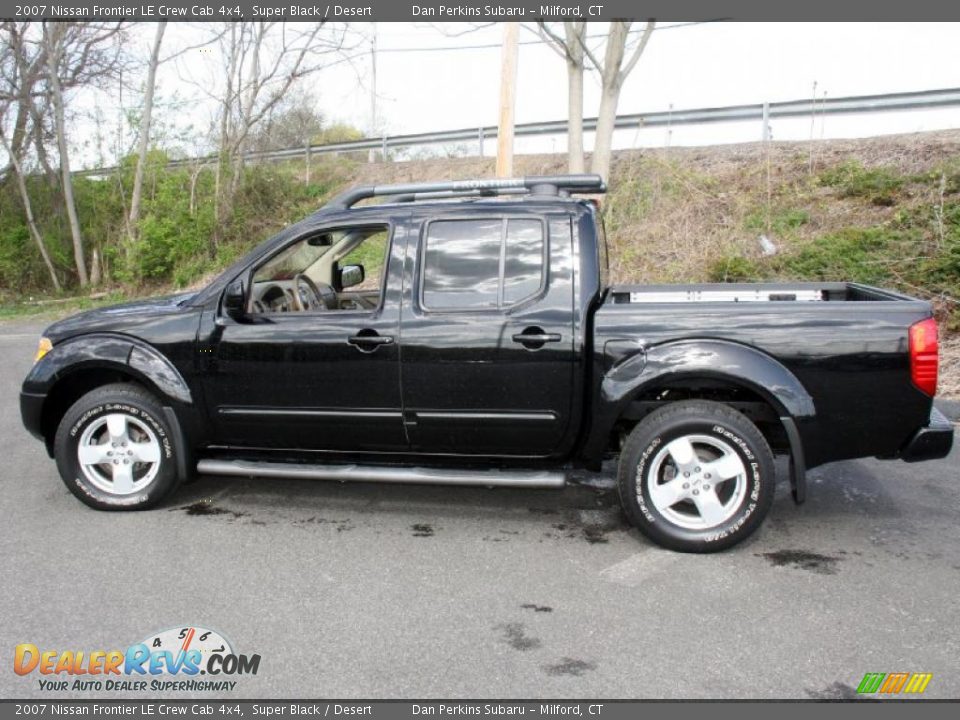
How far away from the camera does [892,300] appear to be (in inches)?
166

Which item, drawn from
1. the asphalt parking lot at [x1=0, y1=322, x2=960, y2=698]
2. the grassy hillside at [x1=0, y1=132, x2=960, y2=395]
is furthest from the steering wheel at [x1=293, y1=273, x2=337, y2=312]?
the grassy hillside at [x1=0, y1=132, x2=960, y2=395]

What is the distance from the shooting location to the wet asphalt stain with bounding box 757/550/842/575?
3869 mm

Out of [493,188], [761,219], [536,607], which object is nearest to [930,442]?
[536,607]

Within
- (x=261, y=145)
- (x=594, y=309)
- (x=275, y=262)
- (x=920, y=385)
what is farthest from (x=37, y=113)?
(x=920, y=385)

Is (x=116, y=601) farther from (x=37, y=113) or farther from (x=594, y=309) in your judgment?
(x=37, y=113)

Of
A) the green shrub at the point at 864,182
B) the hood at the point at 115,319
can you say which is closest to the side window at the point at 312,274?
the hood at the point at 115,319

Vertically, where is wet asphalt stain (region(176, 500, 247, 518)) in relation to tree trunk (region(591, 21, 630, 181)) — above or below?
below

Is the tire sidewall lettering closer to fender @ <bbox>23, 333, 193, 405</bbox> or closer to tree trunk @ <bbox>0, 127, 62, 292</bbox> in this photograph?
fender @ <bbox>23, 333, 193, 405</bbox>

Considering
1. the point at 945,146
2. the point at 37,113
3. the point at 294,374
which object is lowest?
the point at 294,374

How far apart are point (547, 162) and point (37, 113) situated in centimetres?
1389

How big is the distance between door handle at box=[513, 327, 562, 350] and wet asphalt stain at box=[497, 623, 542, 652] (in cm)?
147

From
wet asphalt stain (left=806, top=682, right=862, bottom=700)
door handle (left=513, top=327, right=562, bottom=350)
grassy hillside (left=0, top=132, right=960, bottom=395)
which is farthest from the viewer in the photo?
grassy hillside (left=0, top=132, right=960, bottom=395)

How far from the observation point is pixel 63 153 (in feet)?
66.7

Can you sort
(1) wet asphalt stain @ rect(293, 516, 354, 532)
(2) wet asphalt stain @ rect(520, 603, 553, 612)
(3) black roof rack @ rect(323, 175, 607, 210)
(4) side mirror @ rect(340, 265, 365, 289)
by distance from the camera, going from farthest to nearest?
(4) side mirror @ rect(340, 265, 365, 289) < (3) black roof rack @ rect(323, 175, 607, 210) < (1) wet asphalt stain @ rect(293, 516, 354, 532) < (2) wet asphalt stain @ rect(520, 603, 553, 612)
